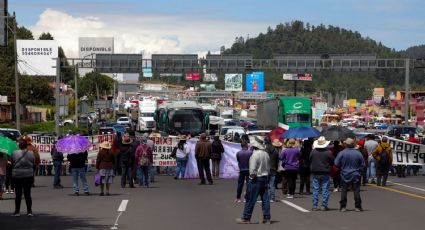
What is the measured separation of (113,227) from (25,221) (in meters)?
2.38

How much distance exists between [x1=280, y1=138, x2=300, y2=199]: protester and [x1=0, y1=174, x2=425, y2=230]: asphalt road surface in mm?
426

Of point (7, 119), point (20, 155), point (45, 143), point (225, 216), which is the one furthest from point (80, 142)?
point (7, 119)

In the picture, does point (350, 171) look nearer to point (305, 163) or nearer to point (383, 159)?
point (305, 163)

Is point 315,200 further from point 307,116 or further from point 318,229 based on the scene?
point 307,116

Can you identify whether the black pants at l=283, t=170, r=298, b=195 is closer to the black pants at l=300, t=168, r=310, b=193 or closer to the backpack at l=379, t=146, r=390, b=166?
the black pants at l=300, t=168, r=310, b=193

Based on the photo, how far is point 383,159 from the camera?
95.0ft

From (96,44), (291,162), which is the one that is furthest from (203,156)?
(96,44)

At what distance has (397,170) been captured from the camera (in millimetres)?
36562

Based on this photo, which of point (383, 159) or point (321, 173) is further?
point (383, 159)

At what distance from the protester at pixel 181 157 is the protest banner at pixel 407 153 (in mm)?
8652

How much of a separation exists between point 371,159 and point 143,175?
27.0 feet

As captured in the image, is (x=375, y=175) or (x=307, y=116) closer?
(x=375, y=175)

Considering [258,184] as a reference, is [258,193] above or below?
below

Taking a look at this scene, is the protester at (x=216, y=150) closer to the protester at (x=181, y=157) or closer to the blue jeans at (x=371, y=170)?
the protester at (x=181, y=157)
